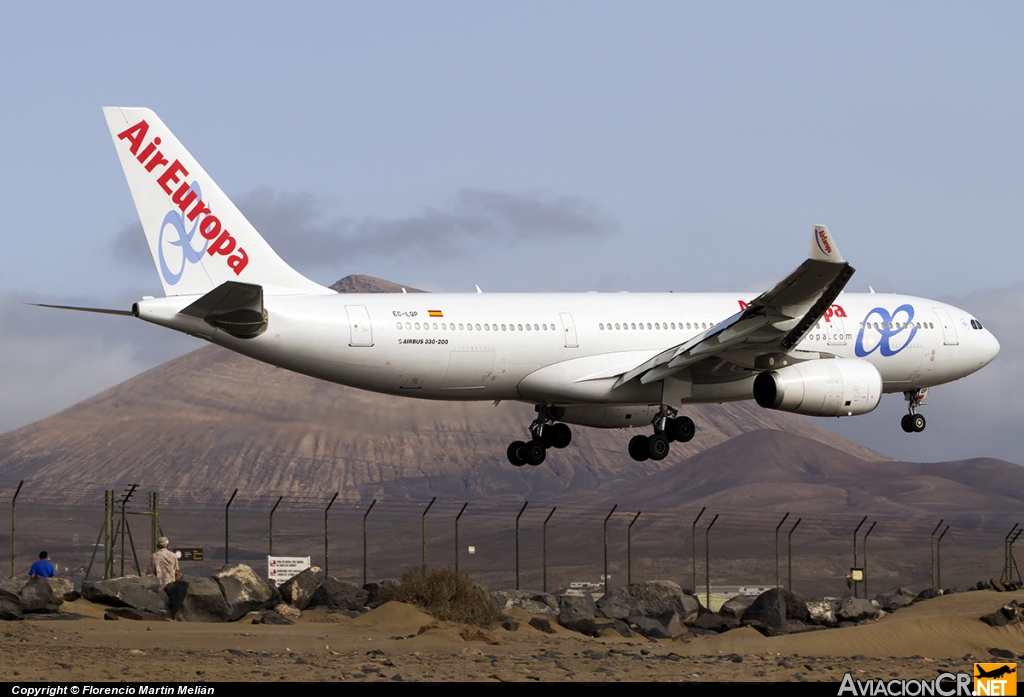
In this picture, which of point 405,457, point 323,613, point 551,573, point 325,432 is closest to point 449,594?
point 323,613

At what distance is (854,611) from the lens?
120ft

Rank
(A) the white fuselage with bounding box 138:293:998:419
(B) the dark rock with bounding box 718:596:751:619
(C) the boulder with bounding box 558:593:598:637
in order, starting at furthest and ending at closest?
(B) the dark rock with bounding box 718:596:751:619 → (A) the white fuselage with bounding box 138:293:998:419 → (C) the boulder with bounding box 558:593:598:637

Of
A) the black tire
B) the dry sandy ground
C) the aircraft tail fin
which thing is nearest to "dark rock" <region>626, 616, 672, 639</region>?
the dry sandy ground

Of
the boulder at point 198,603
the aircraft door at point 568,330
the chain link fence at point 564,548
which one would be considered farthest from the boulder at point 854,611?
the chain link fence at point 564,548

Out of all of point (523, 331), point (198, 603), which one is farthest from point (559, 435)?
point (198, 603)

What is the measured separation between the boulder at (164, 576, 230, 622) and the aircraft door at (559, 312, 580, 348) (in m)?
12.2

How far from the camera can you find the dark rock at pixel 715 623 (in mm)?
33875

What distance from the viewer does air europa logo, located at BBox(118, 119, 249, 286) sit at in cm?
3475

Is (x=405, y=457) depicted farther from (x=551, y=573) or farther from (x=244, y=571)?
(x=244, y=571)

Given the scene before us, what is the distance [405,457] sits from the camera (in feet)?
636

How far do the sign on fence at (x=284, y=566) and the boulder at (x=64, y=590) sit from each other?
24.6 ft

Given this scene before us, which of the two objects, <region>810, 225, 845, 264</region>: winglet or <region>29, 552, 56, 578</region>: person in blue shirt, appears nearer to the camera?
<region>29, 552, 56, 578</region>: person in blue shirt

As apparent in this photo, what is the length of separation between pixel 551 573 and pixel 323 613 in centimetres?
7881

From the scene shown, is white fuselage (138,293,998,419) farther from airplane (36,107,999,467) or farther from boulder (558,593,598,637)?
boulder (558,593,598,637)
